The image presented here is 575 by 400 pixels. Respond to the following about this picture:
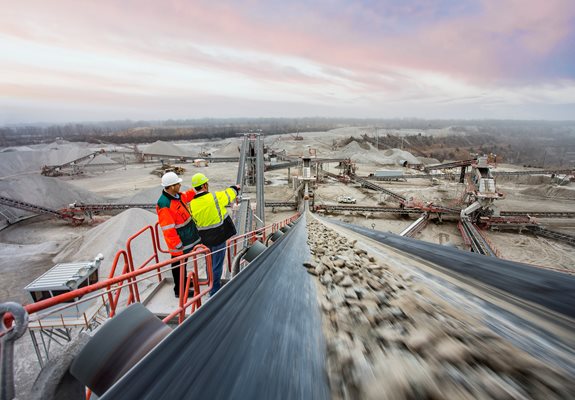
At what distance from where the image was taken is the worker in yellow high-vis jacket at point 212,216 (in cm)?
395

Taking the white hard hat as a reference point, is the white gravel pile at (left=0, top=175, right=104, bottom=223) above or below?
below

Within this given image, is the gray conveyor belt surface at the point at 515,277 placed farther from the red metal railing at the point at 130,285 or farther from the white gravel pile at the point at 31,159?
the white gravel pile at the point at 31,159

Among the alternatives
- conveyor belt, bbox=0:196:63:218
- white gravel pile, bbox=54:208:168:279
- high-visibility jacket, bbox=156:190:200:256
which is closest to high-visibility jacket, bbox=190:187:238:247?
high-visibility jacket, bbox=156:190:200:256

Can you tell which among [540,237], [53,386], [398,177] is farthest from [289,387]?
[398,177]

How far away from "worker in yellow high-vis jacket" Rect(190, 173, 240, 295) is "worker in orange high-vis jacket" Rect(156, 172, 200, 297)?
0.68 feet

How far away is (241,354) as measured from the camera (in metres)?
1.42

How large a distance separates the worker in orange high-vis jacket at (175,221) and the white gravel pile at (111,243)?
316 inches

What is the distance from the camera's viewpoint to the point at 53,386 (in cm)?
137

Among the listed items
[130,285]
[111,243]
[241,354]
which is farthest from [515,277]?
[111,243]

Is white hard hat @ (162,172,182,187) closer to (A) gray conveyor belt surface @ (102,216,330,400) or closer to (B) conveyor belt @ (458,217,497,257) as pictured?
(A) gray conveyor belt surface @ (102,216,330,400)

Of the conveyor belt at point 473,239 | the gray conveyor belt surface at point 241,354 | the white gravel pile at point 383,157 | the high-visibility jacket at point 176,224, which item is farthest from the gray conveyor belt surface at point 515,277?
Answer: the white gravel pile at point 383,157

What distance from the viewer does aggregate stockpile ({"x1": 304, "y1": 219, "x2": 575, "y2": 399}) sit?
3.81ft

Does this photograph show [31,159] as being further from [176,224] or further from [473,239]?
[473,239]

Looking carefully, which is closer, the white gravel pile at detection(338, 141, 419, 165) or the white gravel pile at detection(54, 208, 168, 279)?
the white gravel pile at detection(54, 208, 168, 279)
